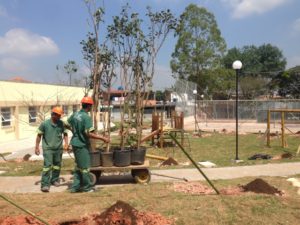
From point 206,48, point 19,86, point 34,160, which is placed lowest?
point 34,160

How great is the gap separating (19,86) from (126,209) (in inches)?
977

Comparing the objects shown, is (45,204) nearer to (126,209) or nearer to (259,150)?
(126,209)

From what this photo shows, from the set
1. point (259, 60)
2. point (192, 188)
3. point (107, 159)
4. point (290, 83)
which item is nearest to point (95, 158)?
point (107, 159)

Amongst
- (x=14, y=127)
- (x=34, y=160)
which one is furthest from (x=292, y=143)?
(x=14, y=127)

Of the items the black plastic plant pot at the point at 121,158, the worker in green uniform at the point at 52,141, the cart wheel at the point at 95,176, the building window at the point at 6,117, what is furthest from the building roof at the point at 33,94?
the black plastic plant pot at the point at 121,158

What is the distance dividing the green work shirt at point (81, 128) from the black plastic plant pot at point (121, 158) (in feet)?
3.41

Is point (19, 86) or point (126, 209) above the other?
point (19, 86)

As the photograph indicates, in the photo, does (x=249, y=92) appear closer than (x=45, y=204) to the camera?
No

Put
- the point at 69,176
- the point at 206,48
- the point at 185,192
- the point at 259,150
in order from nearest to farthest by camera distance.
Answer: the point at 185,192 < the point at 69,176 < the point at 259,150 < the point at 206,48

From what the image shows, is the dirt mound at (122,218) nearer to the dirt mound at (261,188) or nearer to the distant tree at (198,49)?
the dirt mound at (261,188)

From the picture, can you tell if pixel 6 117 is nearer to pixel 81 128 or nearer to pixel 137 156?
pixel 137 156

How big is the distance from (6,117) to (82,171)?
20.3 metres

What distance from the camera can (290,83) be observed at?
65375 millimetres

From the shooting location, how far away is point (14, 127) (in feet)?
90.0
